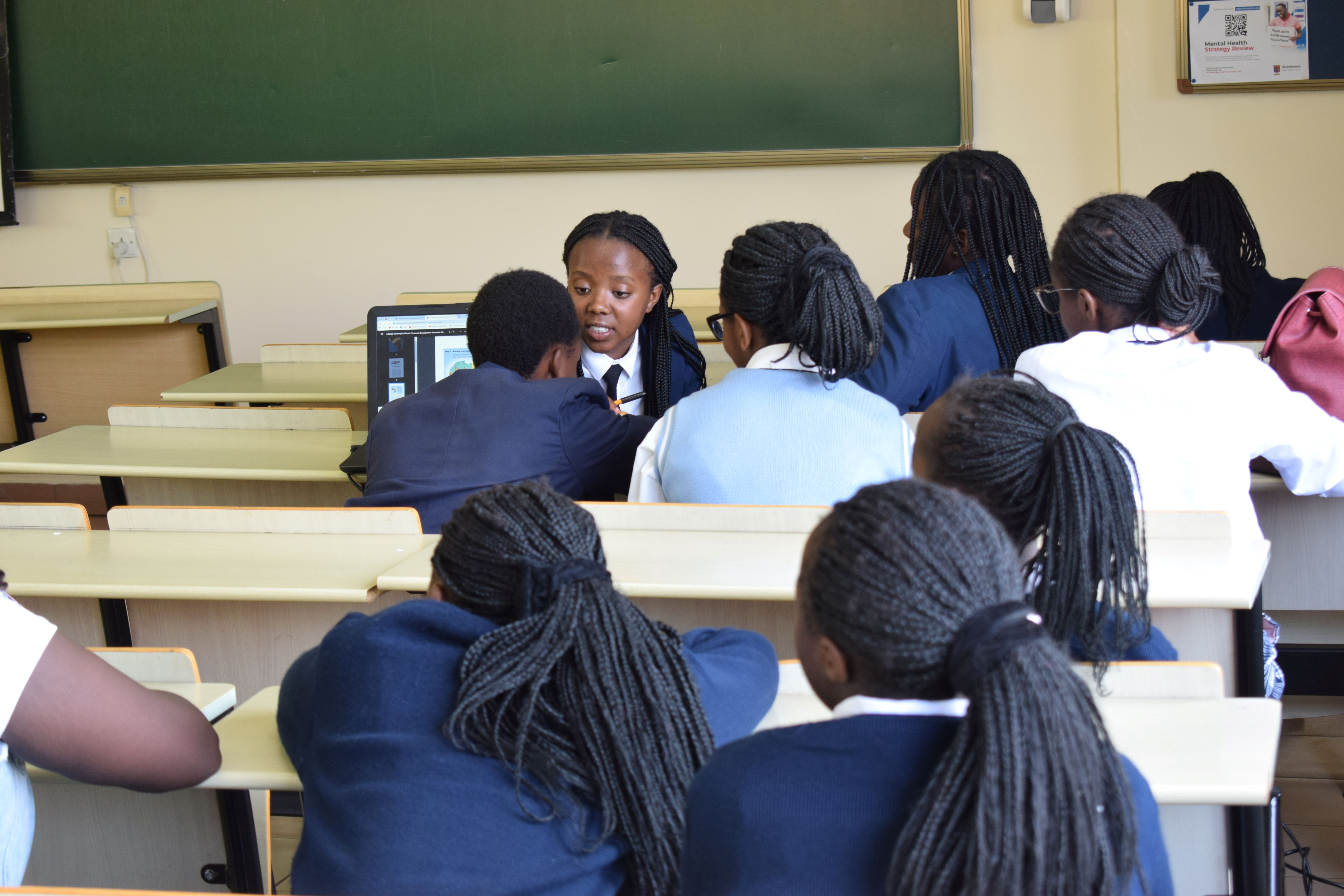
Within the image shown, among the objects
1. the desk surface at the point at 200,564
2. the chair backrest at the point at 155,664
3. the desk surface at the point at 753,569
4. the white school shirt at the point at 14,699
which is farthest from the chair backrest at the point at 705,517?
the white school shirt at the point at 14,699

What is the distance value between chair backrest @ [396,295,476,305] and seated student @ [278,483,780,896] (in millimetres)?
2752

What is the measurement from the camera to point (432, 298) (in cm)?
396

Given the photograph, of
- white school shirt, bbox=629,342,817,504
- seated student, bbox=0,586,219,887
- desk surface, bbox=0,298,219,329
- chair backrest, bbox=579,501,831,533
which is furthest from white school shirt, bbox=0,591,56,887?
desk surface, bbox=0,298,219,329

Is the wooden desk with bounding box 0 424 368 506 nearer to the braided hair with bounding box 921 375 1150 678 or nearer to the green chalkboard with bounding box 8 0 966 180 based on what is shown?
the braided hair with bounding box 921 375 1150 678

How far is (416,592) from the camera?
1.82 m

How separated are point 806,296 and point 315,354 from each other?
2.40 metres

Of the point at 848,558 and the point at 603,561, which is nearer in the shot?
the point at 848,558

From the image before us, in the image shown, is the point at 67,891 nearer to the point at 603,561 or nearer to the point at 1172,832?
the point at 603,561

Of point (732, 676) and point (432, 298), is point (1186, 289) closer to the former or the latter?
point (732, 676)

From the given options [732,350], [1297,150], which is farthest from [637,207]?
[732,350]

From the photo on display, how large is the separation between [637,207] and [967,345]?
105 inches

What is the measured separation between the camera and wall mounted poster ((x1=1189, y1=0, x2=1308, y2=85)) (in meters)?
4.36

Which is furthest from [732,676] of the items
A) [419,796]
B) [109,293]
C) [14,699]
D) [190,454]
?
[109,293]

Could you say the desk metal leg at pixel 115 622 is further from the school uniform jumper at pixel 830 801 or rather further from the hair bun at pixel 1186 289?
the hair bun at pixel 1186 289
